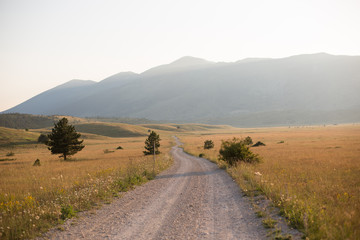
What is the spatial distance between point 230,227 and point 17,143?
81373 mm

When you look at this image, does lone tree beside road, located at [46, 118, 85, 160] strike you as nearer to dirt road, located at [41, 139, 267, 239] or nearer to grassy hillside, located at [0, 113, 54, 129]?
dirt road, located at [41, 139, 267, 239]

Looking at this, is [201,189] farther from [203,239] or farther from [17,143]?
[17,143]

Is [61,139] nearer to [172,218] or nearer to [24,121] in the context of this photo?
[172,218]

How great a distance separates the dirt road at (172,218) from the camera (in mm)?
7254

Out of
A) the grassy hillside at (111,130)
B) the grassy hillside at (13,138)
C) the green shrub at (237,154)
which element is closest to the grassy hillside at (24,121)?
the grassy hillside at (111,130)

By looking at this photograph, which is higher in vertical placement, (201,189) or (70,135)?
(70,135)

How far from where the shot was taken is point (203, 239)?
684 centimetres

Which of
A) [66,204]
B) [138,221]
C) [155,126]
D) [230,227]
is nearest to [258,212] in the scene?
[230,227]

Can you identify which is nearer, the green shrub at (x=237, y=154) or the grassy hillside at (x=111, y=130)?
the green shrub at (x=237, y=154)

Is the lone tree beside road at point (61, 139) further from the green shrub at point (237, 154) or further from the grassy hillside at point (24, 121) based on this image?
the grassy hillside at point (24, 121)

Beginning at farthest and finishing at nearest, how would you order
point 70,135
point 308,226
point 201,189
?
point 70,135, point 201,189, point 308,226

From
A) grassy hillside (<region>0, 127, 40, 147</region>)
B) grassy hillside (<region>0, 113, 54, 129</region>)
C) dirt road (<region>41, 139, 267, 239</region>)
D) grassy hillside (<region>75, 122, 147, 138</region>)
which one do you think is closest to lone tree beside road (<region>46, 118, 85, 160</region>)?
dirt road (<region>41, 139, 267, 239</region>)

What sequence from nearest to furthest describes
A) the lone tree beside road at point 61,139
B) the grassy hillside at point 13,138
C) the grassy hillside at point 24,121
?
1. the lone tree beside road at point 61,139
2. the grassy hillside at point 13,138
3. the grassy hillside at point 24,121

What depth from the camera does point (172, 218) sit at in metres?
8.62
